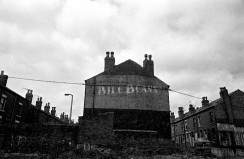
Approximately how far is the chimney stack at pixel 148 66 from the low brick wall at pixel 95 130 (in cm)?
1118

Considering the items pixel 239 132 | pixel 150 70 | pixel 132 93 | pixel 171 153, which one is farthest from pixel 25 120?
pixel 239 132

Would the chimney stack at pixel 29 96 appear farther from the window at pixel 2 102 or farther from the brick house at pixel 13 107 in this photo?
the window at pixel 2 102

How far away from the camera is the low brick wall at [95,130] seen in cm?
1588

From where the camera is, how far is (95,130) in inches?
632

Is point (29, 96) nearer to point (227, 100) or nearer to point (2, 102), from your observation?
point (2, 102)

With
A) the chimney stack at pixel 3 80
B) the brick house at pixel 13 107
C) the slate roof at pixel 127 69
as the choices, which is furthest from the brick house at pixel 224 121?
the chimney stack at pixel 3 80

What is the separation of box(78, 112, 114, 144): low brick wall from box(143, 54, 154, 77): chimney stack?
440 inches

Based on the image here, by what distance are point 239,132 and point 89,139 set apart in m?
23.7

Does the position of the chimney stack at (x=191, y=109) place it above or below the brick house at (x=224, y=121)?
above

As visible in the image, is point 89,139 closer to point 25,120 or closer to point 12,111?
point 12,111

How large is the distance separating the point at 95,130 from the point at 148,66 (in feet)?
42.7

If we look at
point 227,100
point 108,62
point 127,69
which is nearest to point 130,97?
point 127,69

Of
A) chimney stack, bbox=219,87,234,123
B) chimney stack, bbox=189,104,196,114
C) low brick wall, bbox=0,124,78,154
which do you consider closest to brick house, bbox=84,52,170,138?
low brick wall, bbox=0,124,78,154

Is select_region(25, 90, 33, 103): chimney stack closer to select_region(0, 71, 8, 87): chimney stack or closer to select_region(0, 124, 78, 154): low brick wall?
select_region(0, 71, 8, 87): chimney stack
